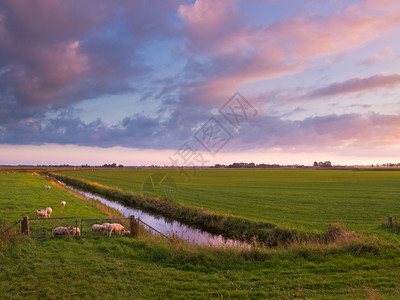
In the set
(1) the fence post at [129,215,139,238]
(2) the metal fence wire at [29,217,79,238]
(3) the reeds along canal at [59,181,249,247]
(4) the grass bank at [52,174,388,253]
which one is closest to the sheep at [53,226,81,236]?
(2) the metal fence wire at [29,217,79,238]

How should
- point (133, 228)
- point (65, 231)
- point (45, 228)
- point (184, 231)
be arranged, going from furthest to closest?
point (184, 231), point (45, 228), point (133, 228), point (65, 231)

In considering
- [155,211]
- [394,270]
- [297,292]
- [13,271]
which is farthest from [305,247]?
[155,211]

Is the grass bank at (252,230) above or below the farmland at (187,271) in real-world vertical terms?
below

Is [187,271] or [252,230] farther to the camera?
[252,230]

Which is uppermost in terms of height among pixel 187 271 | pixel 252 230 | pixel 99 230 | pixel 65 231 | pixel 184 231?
pixel 65 231

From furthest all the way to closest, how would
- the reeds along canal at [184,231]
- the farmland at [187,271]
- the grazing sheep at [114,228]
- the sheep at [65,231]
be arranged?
the reeds along canal at [184,231]
the grazing sheep at [114,228]
the sheep at [65,231]
the farmland at [187,271]

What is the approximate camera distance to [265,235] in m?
17.2

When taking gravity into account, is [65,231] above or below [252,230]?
above

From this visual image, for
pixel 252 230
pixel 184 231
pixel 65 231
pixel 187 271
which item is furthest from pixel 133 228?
pixel 252 230

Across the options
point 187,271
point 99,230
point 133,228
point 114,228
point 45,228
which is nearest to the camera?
point 187,271

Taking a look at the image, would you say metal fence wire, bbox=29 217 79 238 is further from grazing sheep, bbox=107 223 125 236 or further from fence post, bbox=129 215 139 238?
fence post, bbox=129 215 139 238

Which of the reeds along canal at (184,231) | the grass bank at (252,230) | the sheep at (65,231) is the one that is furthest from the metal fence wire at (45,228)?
the grass bank at (252,230)

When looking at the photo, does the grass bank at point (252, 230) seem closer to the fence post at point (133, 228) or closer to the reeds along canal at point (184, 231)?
the reeds along canal at point (184, 231)

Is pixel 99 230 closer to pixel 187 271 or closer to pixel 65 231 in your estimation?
pixel 65 231
